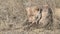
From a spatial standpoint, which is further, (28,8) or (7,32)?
(28,8)

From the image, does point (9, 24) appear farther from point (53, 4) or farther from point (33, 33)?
point (53, 4)

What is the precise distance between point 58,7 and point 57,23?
53cm

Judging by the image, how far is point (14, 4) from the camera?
4.32m

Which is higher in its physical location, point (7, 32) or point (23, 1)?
point (23, 1)

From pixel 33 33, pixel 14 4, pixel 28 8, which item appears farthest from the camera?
pixel 14 4

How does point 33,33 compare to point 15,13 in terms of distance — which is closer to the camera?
point 33,33

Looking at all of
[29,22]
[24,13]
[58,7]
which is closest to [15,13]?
[24,13]

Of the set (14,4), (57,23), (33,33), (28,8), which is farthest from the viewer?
(14,4)

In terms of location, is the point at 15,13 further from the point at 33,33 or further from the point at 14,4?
the point at 33,33

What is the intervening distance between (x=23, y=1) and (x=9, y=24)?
0.74m

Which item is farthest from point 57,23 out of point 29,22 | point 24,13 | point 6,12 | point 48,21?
point 6,12

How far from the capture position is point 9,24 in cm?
384

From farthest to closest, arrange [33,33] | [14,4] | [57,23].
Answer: [14,4]
[57,23]
[33,33]

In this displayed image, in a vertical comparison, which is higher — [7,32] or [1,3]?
[1,3]
